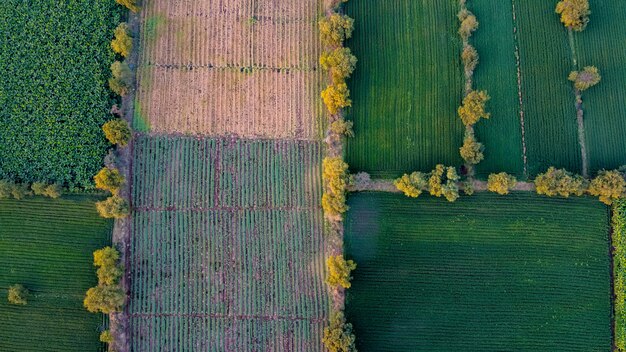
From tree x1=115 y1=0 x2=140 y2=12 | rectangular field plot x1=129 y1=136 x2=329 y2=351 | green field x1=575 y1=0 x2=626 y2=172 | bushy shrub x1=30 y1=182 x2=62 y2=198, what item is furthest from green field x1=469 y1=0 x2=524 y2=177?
bushy shrub x1=30 y1=182 x2=62 y2=198

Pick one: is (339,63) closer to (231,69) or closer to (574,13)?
(231,69)

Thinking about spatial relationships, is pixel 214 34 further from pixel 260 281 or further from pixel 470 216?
pixel 470 216

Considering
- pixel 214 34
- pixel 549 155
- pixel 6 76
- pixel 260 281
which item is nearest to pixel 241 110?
pixel 214 34

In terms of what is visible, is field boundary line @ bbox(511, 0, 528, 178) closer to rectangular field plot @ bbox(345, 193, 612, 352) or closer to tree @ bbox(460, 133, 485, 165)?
rectangular field plot @ bbox(345, 193, 612, 352)

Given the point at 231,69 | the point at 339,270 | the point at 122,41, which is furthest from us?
the point at 231,69

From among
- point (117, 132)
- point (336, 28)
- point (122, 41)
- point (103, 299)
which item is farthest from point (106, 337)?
point (336, 28)
